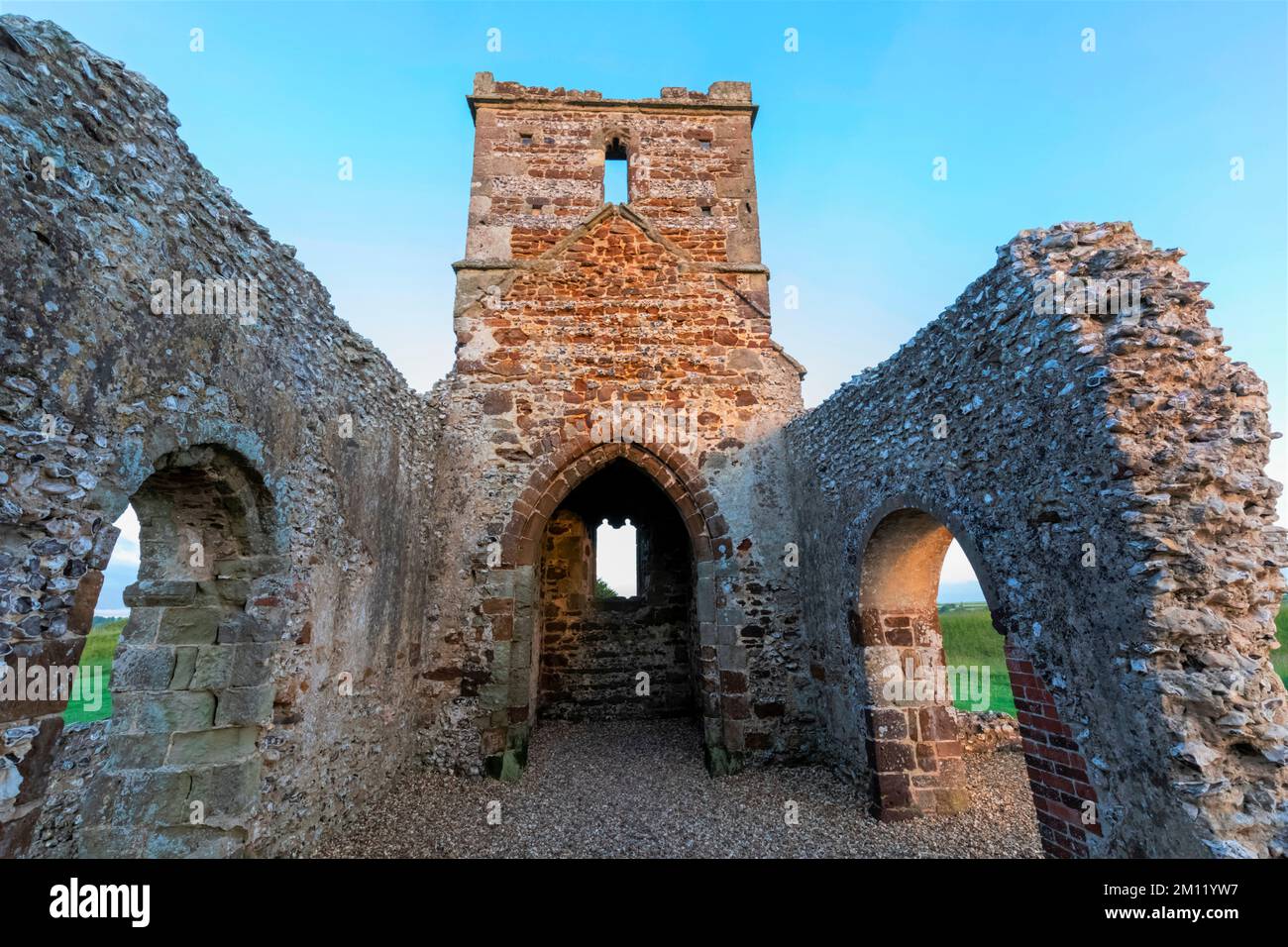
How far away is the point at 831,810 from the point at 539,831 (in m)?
2.64

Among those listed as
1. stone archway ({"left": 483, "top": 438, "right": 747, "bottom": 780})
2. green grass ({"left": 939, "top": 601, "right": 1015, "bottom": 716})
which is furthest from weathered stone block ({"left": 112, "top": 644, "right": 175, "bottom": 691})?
green grass ({"left": 939, "top": 601, "right": 1015, "bottom": 716})

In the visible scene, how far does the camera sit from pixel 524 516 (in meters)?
6.74

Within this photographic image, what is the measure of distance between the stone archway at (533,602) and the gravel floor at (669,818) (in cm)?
43

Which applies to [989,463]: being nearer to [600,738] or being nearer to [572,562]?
[600,738]

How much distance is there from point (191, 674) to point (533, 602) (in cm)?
364

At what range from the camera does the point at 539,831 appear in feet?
15.5

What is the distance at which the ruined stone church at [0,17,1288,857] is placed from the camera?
2.38 m

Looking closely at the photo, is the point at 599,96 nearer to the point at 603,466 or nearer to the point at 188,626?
the point at 603,466

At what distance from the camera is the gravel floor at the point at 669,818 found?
14.2 feet

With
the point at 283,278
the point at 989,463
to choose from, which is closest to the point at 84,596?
the point at 283,278

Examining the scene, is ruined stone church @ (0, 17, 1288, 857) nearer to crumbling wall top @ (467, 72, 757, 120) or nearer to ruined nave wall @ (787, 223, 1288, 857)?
ruined nave wall @ (787, 223, 1288, 857)

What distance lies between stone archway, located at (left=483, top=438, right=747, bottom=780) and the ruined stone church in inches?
1.6

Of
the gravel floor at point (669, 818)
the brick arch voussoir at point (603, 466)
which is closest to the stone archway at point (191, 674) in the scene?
the gravel floor at point (669, 818)

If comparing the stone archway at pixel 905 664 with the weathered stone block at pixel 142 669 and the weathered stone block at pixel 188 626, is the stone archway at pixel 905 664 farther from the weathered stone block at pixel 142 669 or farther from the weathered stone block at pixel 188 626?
the weathered stone block at pixel 142 669
